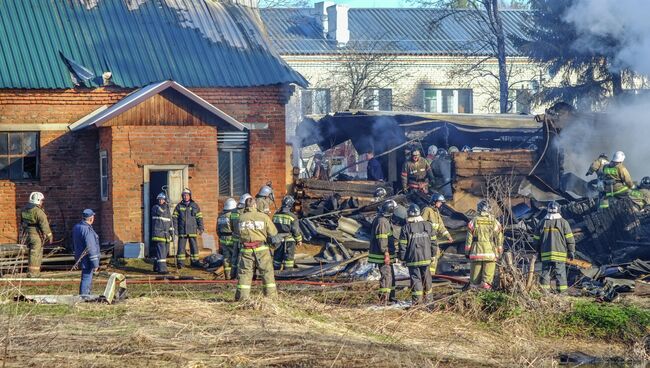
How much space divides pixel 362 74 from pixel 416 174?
68.4 ft

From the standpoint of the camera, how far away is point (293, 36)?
48844 mm

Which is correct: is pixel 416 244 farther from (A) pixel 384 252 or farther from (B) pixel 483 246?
(B) pixel 483 246

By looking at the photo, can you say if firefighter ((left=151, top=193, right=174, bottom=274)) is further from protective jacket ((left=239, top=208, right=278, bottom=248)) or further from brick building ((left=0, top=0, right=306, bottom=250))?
protective jacket ((left=239, top=208, right=278, bottom=248))

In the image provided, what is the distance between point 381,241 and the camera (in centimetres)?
1747

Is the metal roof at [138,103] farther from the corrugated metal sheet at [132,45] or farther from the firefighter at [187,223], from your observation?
the firefighter at [187,223]

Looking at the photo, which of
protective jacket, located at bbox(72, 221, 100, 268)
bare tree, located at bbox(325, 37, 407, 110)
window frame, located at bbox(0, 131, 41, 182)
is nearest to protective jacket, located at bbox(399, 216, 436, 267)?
protective jacket, located at bbox(72, 221, 100, 268)

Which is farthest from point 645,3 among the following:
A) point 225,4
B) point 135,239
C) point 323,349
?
point 323,349

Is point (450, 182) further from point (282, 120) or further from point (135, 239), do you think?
point (135, 239)

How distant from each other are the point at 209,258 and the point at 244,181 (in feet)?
9.92

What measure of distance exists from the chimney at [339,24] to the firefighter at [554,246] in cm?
3125

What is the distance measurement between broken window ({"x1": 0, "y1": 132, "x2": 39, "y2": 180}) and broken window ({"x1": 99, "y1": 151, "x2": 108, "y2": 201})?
1428mm

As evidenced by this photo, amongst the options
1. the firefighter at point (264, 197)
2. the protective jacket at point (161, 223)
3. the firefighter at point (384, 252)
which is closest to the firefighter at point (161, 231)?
the protective jacket at point (161, 223)

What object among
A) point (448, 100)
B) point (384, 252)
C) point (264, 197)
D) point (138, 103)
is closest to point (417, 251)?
point (384, 252)

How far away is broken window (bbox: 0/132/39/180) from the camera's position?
76.3ft
